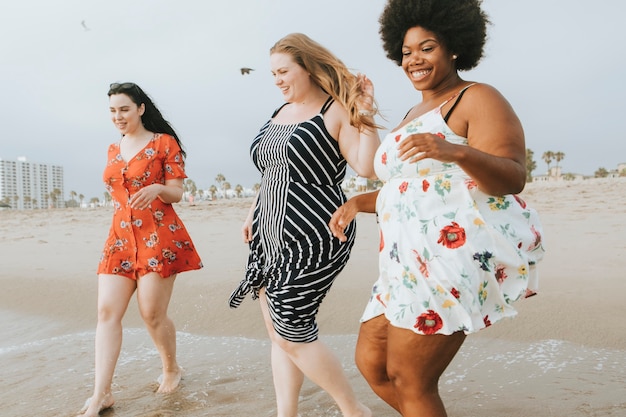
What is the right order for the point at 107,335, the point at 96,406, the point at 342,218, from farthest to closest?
the point at 107,335 → the point at 96,406 → the point at 342,218

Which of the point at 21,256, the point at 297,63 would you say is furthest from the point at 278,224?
the point at 21,256

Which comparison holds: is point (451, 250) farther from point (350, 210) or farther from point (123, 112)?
point (123, 112)

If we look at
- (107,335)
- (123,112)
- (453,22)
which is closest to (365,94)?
(453,22)

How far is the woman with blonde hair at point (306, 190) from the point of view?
2.87 m

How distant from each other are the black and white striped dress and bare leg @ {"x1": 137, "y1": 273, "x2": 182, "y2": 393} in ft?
3.56

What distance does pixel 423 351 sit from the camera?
211cm

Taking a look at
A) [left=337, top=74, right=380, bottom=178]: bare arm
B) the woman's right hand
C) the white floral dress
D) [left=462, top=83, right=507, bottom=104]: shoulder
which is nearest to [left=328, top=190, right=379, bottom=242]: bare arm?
the woman's right hand

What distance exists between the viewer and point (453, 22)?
2.33 meters

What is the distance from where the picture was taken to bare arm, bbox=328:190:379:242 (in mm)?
2602

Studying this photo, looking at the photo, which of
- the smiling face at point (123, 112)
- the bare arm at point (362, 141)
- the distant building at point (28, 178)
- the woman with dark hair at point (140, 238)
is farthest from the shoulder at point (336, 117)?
the distant building at point (28, 178)

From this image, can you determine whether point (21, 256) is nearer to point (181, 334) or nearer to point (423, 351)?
point (181, 334)

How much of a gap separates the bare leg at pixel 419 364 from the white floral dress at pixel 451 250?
6cm

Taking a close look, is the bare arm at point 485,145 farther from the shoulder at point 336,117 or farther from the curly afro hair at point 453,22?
the shoulder at point 336,117

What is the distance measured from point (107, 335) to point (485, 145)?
2654mm
